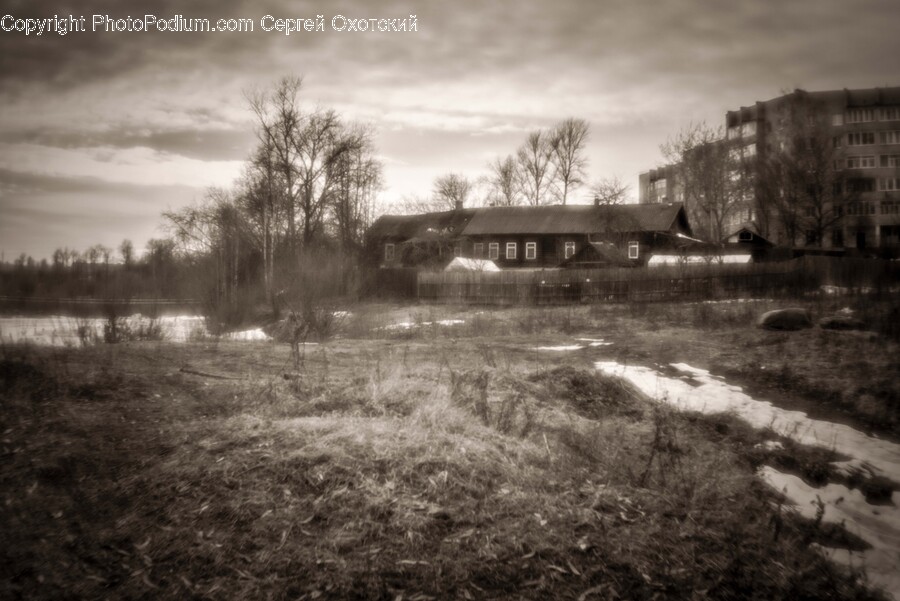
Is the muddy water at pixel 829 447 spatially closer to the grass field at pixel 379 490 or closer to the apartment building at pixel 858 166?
the grass field at pixel 379 490

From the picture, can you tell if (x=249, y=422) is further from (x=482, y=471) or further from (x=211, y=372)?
(x=211, y=372)

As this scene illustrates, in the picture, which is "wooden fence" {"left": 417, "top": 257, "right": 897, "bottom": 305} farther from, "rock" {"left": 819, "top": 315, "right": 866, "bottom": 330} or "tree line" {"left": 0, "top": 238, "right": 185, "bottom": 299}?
"tree line" {"left": 0, "top": 238, "right": 185, "bottom": 299}

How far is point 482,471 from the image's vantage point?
15.2ft

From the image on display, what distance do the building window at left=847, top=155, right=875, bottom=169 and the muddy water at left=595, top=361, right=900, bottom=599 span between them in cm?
622

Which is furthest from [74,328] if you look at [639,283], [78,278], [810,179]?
[639,283]

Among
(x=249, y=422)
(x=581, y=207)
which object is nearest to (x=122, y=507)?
(x=249, y=422)

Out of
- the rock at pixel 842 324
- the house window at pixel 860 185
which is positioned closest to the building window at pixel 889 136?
the house window at pixel 860 185

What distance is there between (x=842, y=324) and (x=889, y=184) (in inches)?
131

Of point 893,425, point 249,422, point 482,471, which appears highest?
point 249,422

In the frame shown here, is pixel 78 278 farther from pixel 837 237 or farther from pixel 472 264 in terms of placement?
pixel 472 264

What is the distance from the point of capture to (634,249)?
136 feet

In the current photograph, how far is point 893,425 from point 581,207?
1582 inches

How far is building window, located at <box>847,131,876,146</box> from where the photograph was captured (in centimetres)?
1159

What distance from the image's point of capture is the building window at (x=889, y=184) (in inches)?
469
